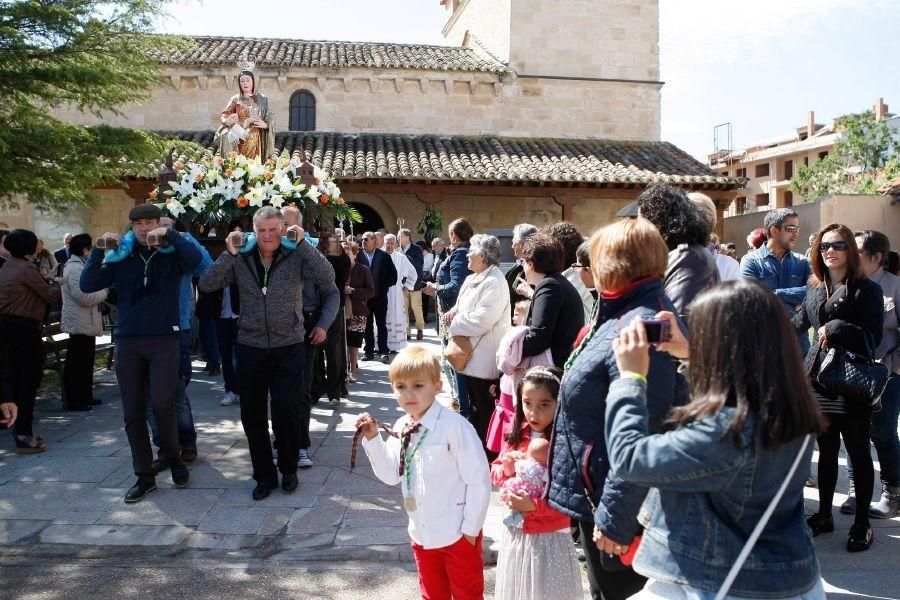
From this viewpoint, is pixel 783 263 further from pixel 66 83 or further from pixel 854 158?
pixel 854 158

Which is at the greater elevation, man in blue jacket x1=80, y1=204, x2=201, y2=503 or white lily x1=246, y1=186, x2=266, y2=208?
white lily x1=246, y1=186, x2=266, y2=208

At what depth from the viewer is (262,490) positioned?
5207 millimetres

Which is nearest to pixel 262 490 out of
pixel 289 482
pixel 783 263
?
pixel 289 482

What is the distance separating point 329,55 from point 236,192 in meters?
16.7

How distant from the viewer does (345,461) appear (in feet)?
20.1

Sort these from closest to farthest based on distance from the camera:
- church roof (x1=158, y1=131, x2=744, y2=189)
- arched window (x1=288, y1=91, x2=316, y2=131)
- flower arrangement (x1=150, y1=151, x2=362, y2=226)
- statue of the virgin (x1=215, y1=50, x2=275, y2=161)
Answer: flower arrangement (x1=150, y1=151, x2=362, y2=226) < statue of the virgin (x1=215, y1=50, x2=275, y2=161) < church roof (x1=158, y1=131, x2=744, y2=189) < arched window (x1=288, y1=91, x2=316, y2=131)

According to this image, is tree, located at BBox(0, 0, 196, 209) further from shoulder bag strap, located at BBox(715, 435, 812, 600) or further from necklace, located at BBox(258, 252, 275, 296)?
shoulder bag strap, located at BBox(715, 435, 812, 600)

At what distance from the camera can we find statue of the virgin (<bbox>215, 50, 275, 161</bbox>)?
8555 mm

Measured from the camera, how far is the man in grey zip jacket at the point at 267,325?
16.8 ft

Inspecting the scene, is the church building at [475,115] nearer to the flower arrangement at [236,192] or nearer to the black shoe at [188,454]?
the flower arrangement at [236,192]

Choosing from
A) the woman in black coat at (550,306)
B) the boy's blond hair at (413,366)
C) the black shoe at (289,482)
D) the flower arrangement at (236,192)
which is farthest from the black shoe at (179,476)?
the boy's blond hair at (413,366)

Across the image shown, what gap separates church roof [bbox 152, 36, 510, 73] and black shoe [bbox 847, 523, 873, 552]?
18.9m

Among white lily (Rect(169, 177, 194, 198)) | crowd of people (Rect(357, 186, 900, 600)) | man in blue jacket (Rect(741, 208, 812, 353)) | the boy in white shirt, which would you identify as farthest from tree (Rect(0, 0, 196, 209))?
man in blue jacket (Rect(741, 208, 812, 353))

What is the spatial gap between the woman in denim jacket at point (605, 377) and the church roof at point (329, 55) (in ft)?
64.7
